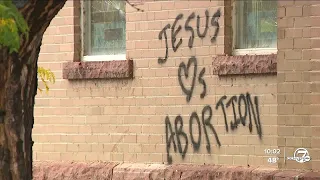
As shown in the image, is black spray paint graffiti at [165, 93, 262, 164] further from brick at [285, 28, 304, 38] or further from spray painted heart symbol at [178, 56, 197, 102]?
brick at [285, 28, 304, 38]

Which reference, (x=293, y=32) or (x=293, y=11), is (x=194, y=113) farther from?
(x=293, y=11)

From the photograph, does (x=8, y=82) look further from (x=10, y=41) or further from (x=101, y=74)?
(x=101, y=74)

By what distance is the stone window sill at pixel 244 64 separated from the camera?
36.0 feet

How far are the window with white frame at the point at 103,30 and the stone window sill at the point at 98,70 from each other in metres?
→ 0.17

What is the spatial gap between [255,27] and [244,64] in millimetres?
491

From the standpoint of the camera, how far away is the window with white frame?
1245 cm

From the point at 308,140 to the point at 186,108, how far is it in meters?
1.70

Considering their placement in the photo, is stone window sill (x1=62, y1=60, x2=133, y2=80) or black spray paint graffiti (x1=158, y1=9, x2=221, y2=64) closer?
black spray paint graffiti (x1=158, y1=9, x2=221, y2=64)

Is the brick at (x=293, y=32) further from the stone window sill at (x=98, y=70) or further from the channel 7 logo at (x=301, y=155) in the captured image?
the stone window sill at (x=98, y=70)

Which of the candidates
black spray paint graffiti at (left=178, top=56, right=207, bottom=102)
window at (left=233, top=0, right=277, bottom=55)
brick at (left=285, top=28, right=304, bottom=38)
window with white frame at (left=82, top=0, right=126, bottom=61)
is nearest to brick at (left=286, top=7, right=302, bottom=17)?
brick at (left=285, top=28, right=304, bottom=38)

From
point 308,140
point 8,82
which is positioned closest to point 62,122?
point 308,140

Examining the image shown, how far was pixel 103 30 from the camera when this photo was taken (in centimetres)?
1267

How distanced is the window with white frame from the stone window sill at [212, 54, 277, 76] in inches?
60.1

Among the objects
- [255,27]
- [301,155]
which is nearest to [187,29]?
[255,27]
